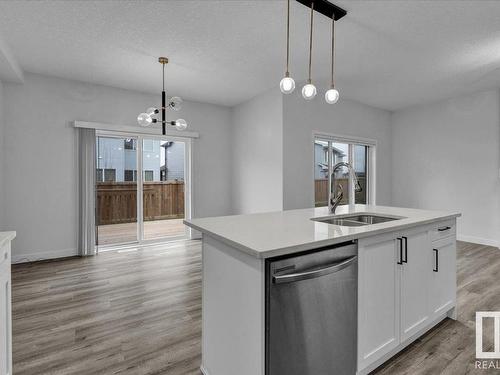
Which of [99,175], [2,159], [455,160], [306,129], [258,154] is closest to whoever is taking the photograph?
[2,159]

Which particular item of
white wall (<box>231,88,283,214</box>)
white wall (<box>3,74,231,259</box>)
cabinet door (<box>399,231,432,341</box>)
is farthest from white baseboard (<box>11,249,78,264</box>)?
cabinet door (<box>399,231,432,341</box>)

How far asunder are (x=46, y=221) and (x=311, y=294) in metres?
4.37

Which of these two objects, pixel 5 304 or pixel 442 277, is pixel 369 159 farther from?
pixel 5 304

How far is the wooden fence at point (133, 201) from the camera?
15.5 ft

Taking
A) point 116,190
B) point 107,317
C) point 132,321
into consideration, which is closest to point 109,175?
point 116,190

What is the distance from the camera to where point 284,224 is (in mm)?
1789

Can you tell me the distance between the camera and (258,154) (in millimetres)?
4988

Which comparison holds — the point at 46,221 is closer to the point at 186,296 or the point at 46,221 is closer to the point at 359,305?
the point at 186,296

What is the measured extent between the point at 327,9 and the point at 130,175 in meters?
3.96

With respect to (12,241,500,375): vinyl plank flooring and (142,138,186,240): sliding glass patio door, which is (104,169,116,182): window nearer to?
(142,138,186,240): sliding glass patio door

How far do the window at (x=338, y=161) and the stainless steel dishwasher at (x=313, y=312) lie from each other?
329 cm

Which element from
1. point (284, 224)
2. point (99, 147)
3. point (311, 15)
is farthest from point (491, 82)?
point (99, 147)

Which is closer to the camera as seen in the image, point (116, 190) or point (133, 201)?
point (116, 190)

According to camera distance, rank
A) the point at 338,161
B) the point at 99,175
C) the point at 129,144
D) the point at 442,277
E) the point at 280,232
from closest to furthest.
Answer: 1. the point at 280,232
2. the point at 442,277
3. the point at 99,175
4. the point at 129,144
5. the point at 338,161
